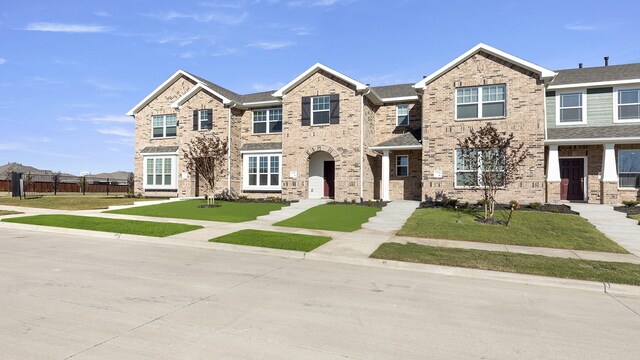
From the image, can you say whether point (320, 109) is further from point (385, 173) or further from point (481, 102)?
point (481, 102)

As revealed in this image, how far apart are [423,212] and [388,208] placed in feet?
7.60

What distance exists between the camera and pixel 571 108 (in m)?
19.5

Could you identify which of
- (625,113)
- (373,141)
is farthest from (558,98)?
(373,141)

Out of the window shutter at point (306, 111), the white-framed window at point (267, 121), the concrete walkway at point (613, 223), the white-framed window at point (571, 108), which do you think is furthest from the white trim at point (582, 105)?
the white-framed window at point (267, 121)

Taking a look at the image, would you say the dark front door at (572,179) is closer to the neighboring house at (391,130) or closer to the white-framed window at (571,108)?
the neighboring house at (391,130)

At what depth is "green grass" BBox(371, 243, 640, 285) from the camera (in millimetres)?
7430

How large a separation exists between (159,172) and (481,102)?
2216 centimetres

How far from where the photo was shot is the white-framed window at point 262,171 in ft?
77.6

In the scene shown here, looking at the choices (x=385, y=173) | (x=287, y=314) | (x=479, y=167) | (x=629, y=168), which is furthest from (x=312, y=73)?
(x=287, y=314)

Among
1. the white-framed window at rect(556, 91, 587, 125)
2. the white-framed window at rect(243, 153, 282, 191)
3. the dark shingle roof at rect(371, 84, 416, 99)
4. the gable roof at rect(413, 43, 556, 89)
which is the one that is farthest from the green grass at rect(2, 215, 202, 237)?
the white-framed window at rect(556, 91, 587, 125)

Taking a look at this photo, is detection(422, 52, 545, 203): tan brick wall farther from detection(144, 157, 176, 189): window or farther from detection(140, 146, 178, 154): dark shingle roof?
detection(144, 157, 176, 189): window

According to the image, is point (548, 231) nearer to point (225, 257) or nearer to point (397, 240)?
point (397, 240)

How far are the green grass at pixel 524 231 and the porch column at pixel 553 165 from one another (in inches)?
130

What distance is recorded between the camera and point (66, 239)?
36.9 feet
